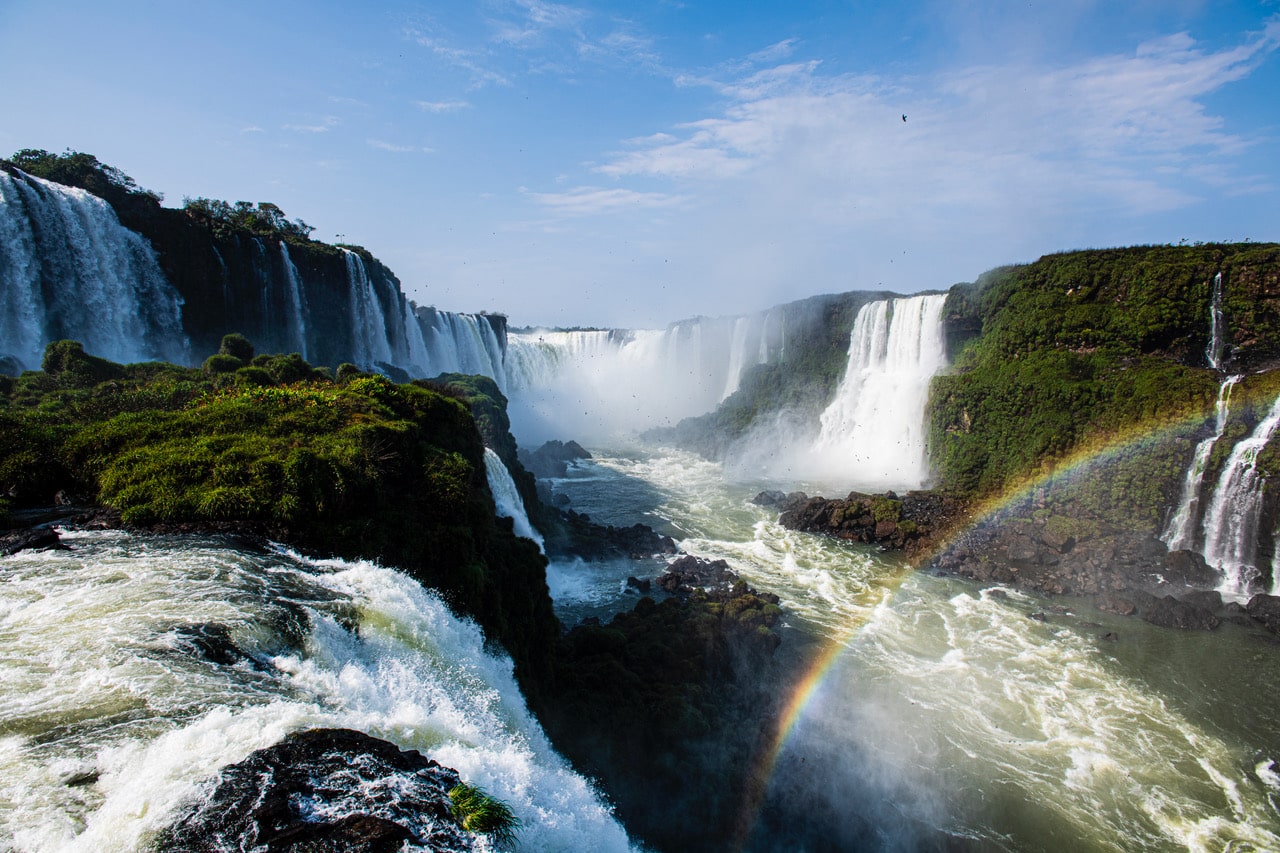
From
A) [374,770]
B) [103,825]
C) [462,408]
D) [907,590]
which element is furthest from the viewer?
[907,590]

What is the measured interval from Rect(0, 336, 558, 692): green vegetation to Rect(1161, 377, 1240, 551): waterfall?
2359 centimetres

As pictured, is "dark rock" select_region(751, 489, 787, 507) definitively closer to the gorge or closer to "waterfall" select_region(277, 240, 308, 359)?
the gorge

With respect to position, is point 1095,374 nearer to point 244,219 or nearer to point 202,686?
point 202,686

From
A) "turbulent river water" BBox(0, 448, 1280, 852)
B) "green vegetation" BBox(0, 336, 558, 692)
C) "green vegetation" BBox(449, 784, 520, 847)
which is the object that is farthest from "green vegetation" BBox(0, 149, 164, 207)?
"green vegetation" BBox(449, 784, 520, 847)

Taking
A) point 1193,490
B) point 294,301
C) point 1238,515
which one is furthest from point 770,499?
point 294,301

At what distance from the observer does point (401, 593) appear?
835 cm

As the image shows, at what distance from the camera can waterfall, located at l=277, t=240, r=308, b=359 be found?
37688mm

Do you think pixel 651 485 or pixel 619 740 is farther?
pixel 651 485

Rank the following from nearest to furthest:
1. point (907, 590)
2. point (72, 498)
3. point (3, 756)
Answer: point (3, 756) → point (72, 498) → point (907, 590)

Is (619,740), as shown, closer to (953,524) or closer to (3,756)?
(3,756)

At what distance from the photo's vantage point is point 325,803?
179 inches

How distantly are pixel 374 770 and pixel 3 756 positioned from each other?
8.80 feet

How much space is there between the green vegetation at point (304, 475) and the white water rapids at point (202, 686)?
0.91 m

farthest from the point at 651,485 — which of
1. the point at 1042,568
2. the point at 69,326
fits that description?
the point at 69,326
